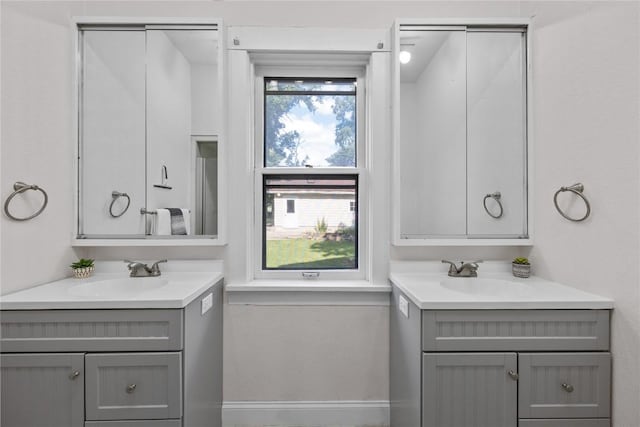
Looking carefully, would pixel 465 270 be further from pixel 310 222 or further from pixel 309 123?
pixel 309 123

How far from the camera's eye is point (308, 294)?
1.73 meters

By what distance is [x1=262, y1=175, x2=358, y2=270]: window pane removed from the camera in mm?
1867

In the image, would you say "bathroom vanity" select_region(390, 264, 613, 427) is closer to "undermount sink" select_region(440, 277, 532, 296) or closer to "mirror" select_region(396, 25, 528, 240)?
"undermount sink" select_region(440, 277, 532, 296)

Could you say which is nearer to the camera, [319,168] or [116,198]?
[116,198]

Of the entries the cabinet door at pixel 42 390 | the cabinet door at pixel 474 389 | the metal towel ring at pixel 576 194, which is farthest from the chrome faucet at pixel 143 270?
the metal towel ring at pixel 576 194

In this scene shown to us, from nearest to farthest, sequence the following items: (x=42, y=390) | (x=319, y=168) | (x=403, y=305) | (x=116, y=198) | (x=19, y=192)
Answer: (x=42, y=390), (x=19, y=192), (x=403, y=305), (x=116, y=198), (x=319, y=168)

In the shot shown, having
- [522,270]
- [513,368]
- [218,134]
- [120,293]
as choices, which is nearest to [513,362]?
[513,368]

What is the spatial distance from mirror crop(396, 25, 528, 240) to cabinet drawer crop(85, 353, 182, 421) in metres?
1.26

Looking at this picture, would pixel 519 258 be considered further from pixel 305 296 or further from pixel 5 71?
pixel 5 71

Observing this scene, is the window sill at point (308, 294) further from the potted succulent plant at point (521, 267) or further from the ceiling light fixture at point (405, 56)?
the ceiling light fixture at point (405, 56)

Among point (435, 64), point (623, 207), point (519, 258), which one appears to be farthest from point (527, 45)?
point (519, 258)

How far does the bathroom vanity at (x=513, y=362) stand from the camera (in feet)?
3.87

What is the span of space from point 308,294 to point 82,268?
3.92 feet

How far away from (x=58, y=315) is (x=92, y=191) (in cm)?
75
